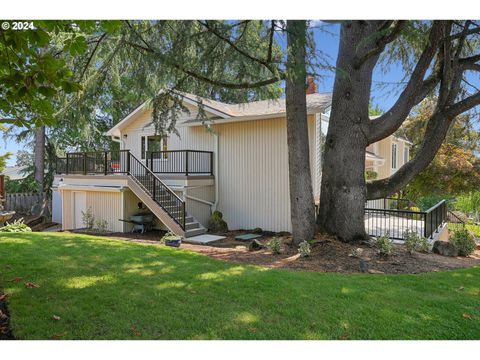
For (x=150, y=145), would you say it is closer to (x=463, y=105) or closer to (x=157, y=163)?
(x=157, y=163)

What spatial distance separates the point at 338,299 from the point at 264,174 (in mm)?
7333

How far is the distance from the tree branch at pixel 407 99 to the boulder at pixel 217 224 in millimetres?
5558

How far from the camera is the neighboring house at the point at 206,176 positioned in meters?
10.6

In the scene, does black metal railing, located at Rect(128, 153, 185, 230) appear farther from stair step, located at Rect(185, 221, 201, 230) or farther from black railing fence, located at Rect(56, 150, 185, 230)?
stair step, located at Rect(185, 221, 201, 230)

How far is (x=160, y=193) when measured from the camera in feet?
36.5

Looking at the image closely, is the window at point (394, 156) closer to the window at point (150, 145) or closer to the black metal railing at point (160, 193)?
the window at point (150, 145)

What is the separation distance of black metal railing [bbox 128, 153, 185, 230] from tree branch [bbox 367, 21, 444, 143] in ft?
18.9

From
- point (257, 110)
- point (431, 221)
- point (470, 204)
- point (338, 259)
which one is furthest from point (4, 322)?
point (470, 204)

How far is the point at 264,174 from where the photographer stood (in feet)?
36.2

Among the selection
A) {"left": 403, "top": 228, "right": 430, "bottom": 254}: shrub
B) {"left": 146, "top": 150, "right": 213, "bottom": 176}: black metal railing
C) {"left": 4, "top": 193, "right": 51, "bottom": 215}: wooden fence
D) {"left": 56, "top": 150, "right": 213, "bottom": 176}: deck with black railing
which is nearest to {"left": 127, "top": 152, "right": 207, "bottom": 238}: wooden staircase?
{"left": 56, "top": 150, "right": 213, "bottom": 176}: deck with black railing

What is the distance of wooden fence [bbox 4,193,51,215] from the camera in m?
17.1

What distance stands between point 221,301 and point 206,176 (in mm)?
8380
